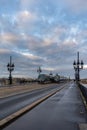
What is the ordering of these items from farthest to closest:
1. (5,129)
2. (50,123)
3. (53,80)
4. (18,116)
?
(53,80), (18,116), (50,123), (5,129)

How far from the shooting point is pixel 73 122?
14.5 m

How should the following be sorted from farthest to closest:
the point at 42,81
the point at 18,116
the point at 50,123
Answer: the point at 42,81
the point at 18,116
the point at 50,123

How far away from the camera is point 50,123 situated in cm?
1412

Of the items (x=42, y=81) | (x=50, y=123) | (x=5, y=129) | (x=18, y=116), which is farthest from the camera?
(x=42, y=81)

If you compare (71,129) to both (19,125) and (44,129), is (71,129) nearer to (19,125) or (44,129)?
(44,129)

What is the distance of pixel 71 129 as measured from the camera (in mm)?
12430

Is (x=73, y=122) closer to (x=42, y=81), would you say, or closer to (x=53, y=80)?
(x=42, y=81)

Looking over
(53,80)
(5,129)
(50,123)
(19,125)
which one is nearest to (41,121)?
(50,123)

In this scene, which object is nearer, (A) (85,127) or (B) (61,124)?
(A) (85,127)

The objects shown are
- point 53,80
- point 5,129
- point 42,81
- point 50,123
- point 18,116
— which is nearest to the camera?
point 5,129

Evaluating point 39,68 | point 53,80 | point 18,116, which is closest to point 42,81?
point 39,68

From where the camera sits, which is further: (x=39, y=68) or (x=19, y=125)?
(x=39, y=68)

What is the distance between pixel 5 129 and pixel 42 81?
119 metres

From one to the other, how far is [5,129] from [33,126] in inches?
51.2
